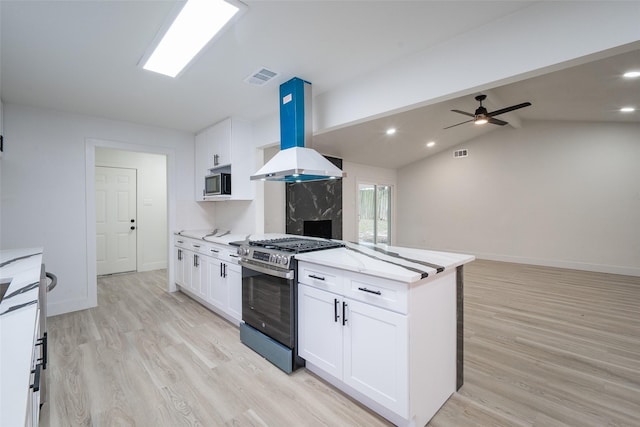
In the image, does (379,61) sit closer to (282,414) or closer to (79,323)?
(282,414)

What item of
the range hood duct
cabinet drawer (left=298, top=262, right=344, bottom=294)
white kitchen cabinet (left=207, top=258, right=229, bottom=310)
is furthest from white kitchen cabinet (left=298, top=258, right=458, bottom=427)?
white kitchen cabinet (left=207, top=258, right=229, bottom=310)

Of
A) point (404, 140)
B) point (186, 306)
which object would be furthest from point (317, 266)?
point (404, 140)

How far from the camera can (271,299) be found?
2379 millimetres

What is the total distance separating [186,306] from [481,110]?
499 centimetres

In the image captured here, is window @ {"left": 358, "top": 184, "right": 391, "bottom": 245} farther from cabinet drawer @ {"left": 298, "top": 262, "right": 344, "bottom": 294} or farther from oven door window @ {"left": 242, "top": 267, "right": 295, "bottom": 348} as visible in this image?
cabinet drawer @ {"left": 298, "top": 262, "right": 344, "bottom": 294}

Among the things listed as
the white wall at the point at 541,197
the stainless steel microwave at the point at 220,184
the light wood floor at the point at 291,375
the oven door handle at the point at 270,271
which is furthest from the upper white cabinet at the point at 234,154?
the white wall at the point at 541,197

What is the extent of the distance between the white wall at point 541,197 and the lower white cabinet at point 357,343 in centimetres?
614

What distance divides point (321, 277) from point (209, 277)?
1.95 meters

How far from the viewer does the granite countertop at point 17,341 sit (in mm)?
591

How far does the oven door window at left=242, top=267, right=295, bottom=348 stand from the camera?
2.21 meters

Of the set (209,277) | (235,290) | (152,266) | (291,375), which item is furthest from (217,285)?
(152,266)

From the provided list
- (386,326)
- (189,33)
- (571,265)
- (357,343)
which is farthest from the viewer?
(571,265)

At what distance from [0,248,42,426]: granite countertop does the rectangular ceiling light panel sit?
5.68ft

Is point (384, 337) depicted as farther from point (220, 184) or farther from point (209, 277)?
point (220, 184)
